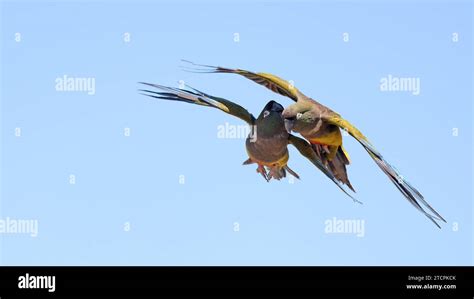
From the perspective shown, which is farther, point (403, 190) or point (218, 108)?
point (218, 108)

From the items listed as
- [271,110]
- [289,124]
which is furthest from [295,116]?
[271,110]

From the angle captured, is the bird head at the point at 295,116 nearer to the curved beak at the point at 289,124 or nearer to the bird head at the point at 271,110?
the curved beak at the point at 289,124

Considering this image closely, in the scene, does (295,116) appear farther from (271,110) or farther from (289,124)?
(271,110)

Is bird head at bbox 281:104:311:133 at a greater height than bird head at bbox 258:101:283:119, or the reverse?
bird head at bbox 258:101:283:119

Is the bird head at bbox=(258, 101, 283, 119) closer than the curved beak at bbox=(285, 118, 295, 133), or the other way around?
the curved beak at bbox=(285, 118, 295, 133)

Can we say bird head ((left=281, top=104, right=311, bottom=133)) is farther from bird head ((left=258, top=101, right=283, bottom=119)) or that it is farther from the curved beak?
bird head ((left=258, top=101, right=283, bottom=119))
